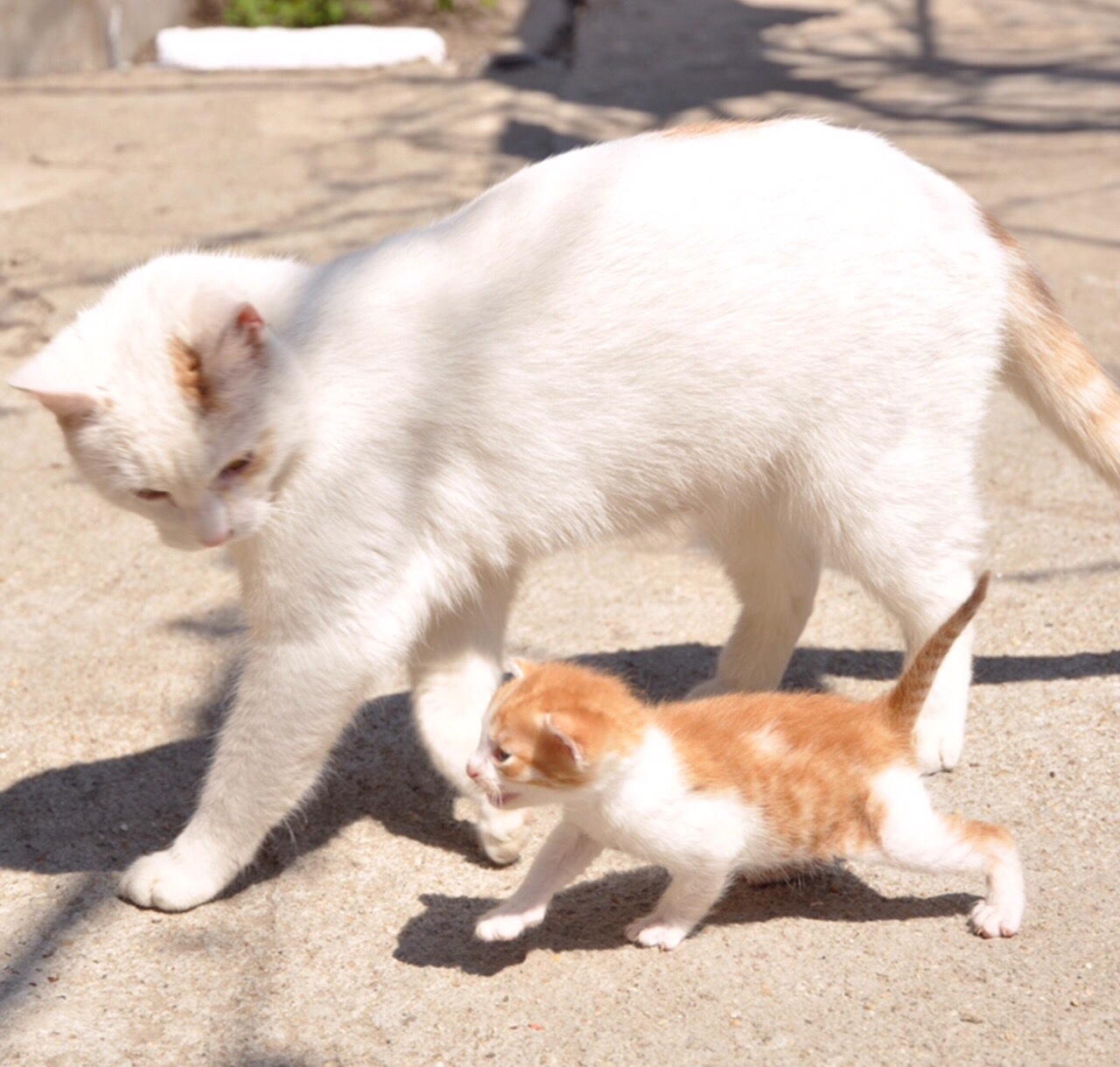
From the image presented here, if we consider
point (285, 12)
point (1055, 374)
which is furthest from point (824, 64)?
point (1055, 374)

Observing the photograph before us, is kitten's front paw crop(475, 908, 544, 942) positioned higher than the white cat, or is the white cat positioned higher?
the white cat

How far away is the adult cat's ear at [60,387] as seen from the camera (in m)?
2.37

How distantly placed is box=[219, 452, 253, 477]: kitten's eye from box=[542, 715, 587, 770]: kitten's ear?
0.72 m

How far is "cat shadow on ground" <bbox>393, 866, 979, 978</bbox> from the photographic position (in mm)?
2537

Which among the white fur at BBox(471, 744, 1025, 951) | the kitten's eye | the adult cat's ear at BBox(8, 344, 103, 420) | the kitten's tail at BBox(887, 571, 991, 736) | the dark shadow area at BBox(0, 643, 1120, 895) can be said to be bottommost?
the dark shadow area at BBox(0, 643, 1120, 895)

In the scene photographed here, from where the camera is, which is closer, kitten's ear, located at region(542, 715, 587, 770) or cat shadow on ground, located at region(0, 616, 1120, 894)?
kitten's ear, located at region(542, 715, 587, 770)

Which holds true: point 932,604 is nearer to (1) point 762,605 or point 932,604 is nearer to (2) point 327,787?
(1) point 762,605

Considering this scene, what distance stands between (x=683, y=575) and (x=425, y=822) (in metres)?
1.29

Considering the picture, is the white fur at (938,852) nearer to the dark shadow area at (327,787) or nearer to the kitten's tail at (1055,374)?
the dark shadow area at (327,787)

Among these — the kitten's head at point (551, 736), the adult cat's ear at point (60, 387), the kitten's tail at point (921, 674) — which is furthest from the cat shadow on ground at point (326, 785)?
the adult cat's ear at point (60, 387)

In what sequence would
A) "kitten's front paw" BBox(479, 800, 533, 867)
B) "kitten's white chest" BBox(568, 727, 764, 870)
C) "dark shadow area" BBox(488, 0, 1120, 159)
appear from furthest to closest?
"dark shadow area" BBox(488, 0, 1120, 159), "kitten's front paw" BBox(479, 800, 533, 867), "kitten's white chest" BBox(568, 727, 764, 870)

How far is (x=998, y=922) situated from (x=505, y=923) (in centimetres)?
86

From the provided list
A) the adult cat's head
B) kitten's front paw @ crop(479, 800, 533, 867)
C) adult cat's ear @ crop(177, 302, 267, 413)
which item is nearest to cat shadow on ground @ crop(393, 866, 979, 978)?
kitten's front paw @ crop(479, 800, 533, 867)

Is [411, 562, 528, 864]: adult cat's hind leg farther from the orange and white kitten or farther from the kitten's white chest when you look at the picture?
the kitten's white chest
